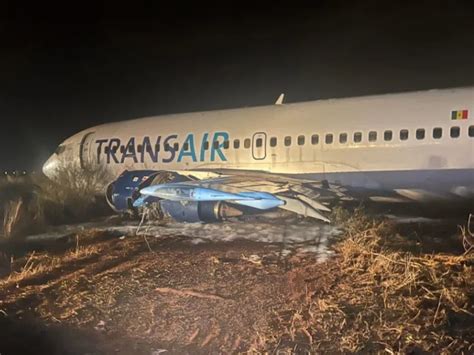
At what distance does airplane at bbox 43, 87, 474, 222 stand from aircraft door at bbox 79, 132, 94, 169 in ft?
A: 10.0

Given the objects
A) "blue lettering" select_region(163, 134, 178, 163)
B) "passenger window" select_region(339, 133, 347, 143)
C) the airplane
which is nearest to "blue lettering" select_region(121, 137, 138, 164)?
the airplane

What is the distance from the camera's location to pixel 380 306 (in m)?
5.80

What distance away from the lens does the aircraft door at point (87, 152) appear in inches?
700

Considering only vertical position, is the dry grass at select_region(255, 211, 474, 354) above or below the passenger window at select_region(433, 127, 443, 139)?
below

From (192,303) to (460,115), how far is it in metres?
8.26

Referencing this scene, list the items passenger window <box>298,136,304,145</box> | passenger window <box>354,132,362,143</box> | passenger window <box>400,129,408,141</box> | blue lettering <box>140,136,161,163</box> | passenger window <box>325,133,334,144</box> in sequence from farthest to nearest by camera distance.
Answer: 1. blue lettering <box>140,136,161,163</box>
2. passenger window <box>298,136,304,145</box>
3. passenger window <box>325,133,334,144</box>
4. passenger window <box>354,132,362,143</box>
5. passenger window <box>400,129,408,141</box>

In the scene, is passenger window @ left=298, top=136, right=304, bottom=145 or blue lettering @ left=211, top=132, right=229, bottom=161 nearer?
passenger window @ left=298, top=136, right=304, bottom=145

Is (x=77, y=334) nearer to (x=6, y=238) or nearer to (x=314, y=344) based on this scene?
(x=314, y=344)

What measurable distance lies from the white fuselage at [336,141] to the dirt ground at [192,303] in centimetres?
355

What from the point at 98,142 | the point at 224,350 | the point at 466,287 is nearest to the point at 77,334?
the point at 224,350

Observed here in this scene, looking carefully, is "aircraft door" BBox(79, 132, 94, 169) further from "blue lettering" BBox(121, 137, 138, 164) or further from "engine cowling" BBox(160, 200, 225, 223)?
"engine cowling" BBox(160, 200, 225, 223)

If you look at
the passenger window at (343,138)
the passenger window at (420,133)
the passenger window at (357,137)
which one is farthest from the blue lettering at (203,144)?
the passenger window at (420,133)

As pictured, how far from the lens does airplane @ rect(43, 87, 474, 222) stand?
11.4 metres

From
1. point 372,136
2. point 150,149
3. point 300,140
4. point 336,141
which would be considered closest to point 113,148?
point 150,149
